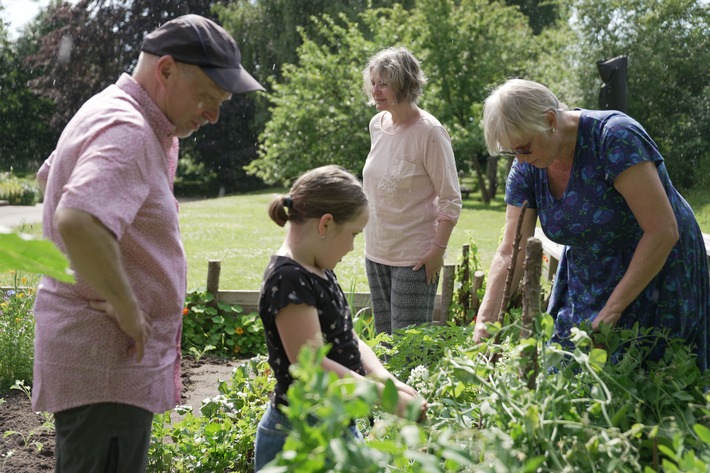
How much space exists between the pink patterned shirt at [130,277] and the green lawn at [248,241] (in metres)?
3.50

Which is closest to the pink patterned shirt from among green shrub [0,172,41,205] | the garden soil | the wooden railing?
the garden soil

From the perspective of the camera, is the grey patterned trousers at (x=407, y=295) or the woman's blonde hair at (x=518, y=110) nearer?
the woman's blonde hair at (x=518, y=110)

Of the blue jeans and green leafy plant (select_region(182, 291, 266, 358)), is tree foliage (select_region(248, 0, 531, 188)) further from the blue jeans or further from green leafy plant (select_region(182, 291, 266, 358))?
the blue jeans

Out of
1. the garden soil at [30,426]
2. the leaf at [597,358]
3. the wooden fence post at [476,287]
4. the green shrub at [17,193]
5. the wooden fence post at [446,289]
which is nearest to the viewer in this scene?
the leaf at [597,358]

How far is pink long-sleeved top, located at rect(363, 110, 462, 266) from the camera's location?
3.64 meters

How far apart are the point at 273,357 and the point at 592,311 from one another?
1.00 metres

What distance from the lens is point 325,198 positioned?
2.04m

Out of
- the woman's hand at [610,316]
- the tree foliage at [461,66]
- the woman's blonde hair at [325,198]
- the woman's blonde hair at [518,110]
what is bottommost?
the woman's hand at [610,316]

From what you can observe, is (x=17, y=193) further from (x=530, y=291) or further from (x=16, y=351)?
(x=530, y=291)

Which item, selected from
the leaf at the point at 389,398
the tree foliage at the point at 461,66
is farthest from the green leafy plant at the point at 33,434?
the tree foliage at the point at 461,66

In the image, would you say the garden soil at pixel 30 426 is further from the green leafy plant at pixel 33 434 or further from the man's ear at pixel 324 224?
the man's ear at pixel 324 224

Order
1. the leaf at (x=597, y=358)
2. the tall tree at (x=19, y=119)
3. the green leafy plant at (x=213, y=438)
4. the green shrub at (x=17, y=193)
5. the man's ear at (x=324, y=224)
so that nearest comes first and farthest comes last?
the leaf at (x=597, y=358) < the man's ear at (x=324, y=224) < the green leafy plant at (x=213, y=438) < the green shrub at (x=17, y=193) < the tall tree at (x=19, y=119)

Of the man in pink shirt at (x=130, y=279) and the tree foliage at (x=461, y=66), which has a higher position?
the tree foliage at (x=461, y=66)

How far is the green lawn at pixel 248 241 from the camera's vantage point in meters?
8.53
